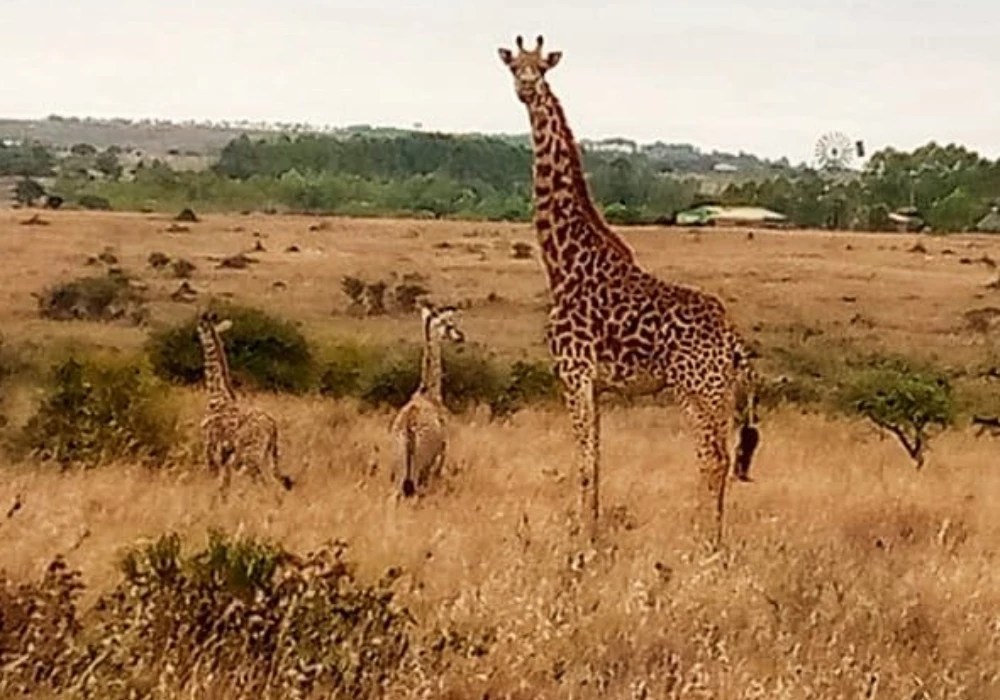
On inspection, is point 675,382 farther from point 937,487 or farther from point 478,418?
point 478,418

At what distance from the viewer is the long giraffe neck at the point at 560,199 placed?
9859 millimetres

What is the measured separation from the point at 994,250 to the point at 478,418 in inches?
1803

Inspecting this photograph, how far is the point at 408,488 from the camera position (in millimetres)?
10898

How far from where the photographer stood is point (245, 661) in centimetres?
593

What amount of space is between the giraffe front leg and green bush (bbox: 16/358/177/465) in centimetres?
355

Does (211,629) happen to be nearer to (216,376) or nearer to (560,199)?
(560,199)

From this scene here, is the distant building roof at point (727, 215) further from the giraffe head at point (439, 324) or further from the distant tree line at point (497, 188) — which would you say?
the giraffe head at point (439, 324)

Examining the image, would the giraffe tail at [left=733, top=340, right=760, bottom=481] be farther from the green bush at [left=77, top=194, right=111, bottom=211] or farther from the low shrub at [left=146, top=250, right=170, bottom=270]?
the green bush at [left=77, top=194, right=111, bottom=211]

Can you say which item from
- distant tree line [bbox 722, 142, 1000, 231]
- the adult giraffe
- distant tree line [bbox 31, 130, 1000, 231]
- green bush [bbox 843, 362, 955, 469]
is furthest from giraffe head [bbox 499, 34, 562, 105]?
distant tree line [bbox 722, 142, 1000, 231]

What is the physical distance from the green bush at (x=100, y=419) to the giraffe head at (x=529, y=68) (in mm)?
3862

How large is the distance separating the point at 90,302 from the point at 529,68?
24.1 meters

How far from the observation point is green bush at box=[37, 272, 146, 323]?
105 feet

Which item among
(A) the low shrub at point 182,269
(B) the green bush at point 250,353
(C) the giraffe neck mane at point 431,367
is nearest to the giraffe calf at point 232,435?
(C) the giraffe neck mane at point 431,367

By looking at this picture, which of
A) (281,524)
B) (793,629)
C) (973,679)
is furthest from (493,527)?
(973,679)
